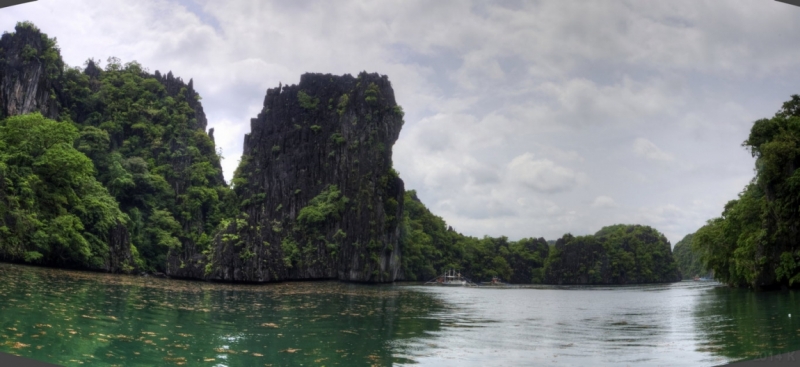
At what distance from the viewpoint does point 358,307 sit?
21562mm

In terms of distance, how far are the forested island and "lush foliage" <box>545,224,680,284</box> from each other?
0.19m

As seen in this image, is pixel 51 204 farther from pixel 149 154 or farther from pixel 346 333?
pixel 346 333

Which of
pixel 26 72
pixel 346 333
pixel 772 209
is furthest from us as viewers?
pixel 26 72

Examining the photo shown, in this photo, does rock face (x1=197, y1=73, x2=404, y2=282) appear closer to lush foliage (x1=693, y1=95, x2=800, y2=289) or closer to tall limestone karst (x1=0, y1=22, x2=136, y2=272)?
tall limestone karst (x1=0, y1=22, x2=136, y2=272)

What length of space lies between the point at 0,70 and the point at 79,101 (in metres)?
8.38

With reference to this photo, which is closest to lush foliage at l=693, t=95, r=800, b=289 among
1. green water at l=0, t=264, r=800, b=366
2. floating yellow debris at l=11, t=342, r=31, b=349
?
green water at l=0, t=264, r=800, b=366

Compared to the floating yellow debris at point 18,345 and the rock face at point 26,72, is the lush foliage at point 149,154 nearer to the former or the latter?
the rock face at point 26,72

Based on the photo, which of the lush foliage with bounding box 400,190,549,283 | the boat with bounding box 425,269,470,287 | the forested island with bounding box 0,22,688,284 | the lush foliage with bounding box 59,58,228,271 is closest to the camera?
the forested island with bounding box 0,22,688,284

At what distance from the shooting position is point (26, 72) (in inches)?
1564

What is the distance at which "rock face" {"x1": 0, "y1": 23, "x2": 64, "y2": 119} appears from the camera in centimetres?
3841

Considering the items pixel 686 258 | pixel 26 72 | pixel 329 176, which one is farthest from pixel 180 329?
pixel 329 176

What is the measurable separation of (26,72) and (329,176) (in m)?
24.1

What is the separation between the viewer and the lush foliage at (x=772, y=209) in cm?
2333

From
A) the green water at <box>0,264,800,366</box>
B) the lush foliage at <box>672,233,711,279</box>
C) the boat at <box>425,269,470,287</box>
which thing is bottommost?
the green water at <box>0,264,800,366</box>
